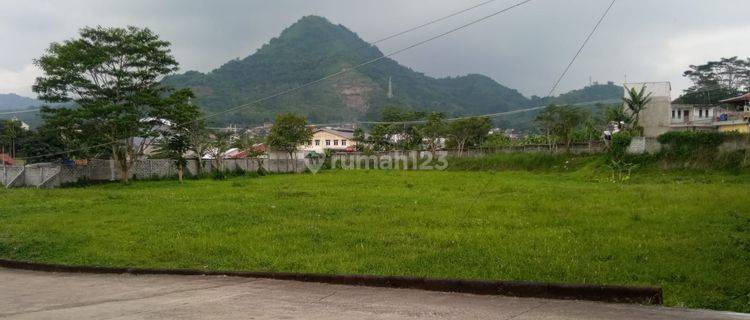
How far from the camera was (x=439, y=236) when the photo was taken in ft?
36.3

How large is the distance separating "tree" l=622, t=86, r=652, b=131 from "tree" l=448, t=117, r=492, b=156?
1892cm

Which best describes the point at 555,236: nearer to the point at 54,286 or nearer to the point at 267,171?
the point at 54,286

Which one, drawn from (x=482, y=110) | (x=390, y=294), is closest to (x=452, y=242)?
(x=390, y=294)

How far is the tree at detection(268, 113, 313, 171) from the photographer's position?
152 feet

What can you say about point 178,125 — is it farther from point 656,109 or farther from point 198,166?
point 656,109

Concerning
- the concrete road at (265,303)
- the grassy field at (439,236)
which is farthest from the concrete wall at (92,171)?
Answer: the concrete road at (265,303)

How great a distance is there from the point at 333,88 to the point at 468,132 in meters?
43.2

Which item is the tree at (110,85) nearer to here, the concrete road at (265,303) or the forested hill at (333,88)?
the concrete road at (265,303)

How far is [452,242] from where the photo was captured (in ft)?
34.4

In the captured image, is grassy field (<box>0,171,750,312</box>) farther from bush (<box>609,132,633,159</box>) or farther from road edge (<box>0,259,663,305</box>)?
bush (<box>609,132,633,159</box>)

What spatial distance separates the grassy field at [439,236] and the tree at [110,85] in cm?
1281

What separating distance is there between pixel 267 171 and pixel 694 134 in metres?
30.0

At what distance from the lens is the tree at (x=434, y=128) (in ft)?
170

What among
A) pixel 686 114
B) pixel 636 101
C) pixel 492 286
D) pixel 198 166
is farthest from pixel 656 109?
pixel 198 166
